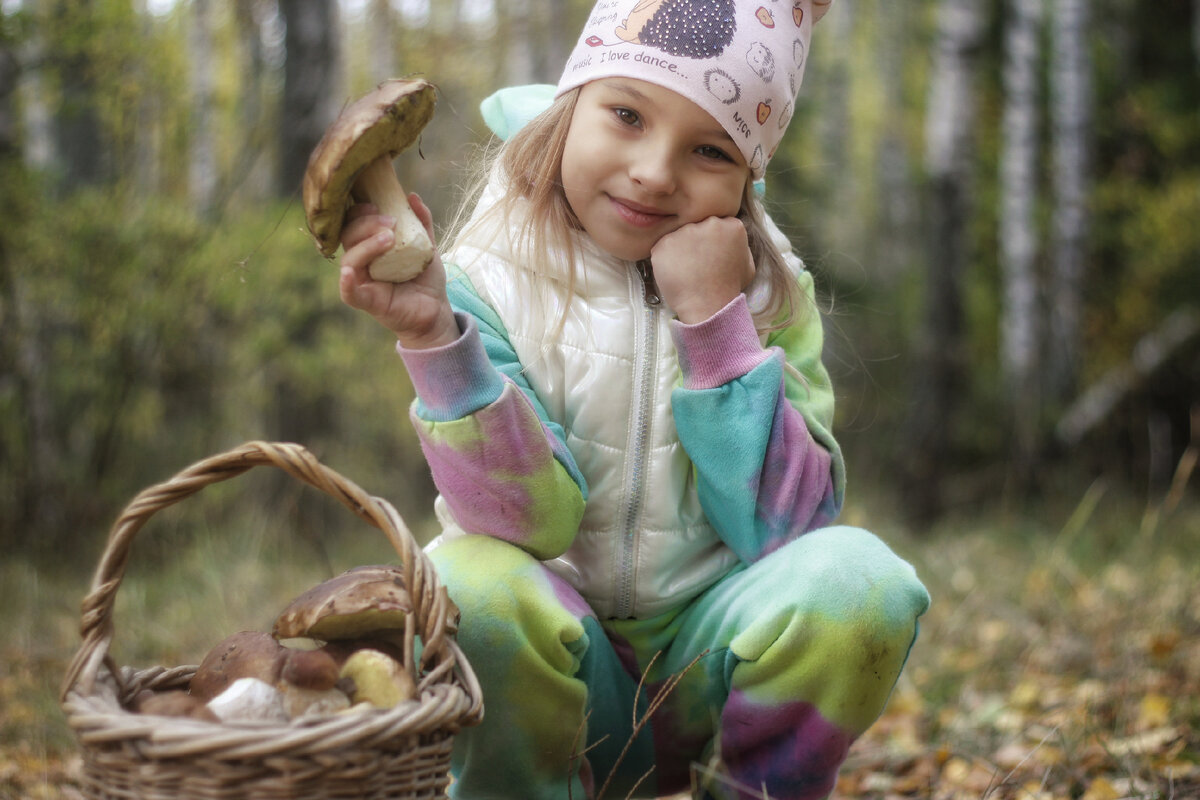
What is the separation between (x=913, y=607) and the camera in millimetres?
1597

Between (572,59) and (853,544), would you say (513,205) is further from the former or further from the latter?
(853,544)

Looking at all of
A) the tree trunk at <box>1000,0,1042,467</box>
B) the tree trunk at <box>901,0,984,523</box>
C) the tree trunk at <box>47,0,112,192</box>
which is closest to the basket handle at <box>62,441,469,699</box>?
the tree trunk at <box>47,0,112,192</box>

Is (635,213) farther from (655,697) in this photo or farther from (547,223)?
(655,697)

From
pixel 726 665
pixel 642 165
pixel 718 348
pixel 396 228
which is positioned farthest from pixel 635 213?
pixel 726 665

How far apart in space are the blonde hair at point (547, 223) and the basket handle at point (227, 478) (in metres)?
0.55

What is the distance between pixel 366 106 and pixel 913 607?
1.07 metres

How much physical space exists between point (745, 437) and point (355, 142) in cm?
75

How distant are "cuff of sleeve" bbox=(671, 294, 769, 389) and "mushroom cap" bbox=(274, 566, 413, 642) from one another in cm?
58

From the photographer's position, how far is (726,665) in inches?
65.6

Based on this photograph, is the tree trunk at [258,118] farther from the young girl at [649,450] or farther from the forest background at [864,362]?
the young girl at [649,450]

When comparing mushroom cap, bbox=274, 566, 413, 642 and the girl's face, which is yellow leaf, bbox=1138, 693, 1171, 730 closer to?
the girl's face

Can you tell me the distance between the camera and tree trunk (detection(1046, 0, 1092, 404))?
20.6 ft

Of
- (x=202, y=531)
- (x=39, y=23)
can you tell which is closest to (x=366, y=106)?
(x=39, y=23)

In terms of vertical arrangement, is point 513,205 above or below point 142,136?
above
